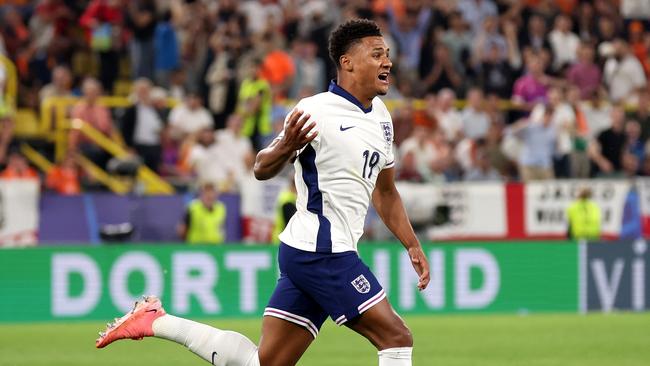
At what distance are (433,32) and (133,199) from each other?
641 centimetres

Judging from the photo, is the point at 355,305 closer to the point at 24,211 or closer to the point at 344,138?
the point at 344,138

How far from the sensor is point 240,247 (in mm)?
16938

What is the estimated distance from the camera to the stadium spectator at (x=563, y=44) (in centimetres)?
2248

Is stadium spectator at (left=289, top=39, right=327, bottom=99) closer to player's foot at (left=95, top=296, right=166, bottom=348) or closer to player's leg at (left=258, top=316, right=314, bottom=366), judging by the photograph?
player's foot at (left=95, top=296, right=166, bottom=348)

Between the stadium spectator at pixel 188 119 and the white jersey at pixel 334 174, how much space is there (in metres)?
12.2

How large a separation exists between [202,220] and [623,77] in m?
8.13

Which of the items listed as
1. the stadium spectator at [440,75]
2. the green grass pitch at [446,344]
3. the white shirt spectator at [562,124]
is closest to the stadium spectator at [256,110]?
the stadium spectator at [440,75]

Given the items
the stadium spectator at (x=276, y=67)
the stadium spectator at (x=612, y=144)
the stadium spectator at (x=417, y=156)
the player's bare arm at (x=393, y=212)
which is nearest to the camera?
the player's bare arm at (x=393, y=212)

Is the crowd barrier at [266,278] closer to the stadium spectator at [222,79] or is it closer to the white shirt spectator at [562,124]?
the white shirt spectator at [562,124]

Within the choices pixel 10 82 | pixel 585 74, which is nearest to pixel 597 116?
pixel 585 74

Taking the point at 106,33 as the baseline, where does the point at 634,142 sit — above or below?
below

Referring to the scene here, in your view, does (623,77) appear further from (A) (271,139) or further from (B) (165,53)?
(B) (165,53)

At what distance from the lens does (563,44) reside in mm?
22547

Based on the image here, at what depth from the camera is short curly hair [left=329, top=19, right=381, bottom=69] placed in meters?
7.36
